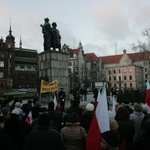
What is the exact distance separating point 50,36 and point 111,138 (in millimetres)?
16319

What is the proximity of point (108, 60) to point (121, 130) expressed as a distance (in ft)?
389

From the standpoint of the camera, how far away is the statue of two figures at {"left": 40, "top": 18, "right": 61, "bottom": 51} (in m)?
19.5

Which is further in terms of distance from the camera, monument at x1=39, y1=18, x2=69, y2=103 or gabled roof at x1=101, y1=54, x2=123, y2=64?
gabled roof at x1=101, y1=54, x2=123, y2=64

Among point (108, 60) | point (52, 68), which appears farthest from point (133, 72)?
point (52, 68)

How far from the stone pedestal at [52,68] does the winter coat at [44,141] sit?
15.1 m

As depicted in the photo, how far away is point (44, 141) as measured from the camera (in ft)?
13.2

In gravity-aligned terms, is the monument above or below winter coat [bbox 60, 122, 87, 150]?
above

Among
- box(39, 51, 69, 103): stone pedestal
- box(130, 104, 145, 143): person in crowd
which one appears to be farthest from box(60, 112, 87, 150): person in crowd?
box(39, 51, 69, 103): stone pedestal

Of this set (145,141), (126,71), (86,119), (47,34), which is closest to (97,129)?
(145,141)

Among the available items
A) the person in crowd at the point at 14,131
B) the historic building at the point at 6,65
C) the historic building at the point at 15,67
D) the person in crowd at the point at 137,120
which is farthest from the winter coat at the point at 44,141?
the historic building at the point at 6,65

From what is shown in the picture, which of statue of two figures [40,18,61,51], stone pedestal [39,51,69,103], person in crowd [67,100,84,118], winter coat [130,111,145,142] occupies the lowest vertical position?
winter coat [130,111,145,142]

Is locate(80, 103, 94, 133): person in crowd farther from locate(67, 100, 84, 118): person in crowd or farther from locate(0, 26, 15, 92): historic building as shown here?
locate(0, 26, 15, 92): historic building

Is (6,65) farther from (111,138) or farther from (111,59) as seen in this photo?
(111,138)

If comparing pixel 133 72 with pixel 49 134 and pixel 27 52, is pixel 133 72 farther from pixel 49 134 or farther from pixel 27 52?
pixel 49 134
